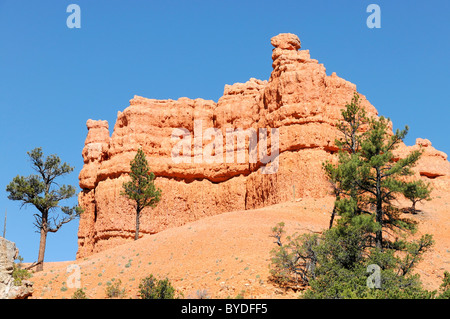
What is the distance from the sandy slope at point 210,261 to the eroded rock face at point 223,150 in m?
10.2

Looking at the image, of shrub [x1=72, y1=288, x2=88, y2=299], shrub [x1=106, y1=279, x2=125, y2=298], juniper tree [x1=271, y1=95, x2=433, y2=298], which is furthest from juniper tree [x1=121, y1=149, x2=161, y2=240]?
shrub [x1=72, y1=288, x2=88, y2=299]

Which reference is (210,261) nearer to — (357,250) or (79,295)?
(79,295)

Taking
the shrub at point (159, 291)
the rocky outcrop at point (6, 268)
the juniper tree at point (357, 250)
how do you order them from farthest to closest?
the shrub at point (159, 291)
the juniper tree at point (357, 250)
the rocky outcrop at point (6, 268)

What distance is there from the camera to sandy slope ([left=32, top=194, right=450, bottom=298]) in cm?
2653

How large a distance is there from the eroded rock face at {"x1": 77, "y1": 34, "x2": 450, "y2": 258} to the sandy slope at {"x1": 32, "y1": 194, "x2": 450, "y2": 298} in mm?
10212

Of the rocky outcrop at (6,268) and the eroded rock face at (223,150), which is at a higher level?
the eroded rock face at (223,150)

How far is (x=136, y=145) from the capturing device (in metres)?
61.3

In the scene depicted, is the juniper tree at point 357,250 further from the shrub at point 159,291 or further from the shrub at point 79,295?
the shrub at point 79,295

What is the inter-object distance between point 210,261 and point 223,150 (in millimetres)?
31418

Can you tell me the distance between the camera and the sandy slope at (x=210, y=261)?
2653 centimetres

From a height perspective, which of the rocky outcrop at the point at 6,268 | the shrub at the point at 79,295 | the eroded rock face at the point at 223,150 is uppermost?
the eroded rock face at the point at 223,150

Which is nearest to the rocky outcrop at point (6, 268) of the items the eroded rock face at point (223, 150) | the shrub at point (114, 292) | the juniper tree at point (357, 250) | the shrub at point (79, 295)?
the shrub at point (79, 295)

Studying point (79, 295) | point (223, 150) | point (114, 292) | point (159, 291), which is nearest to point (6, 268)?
point (79, 295)
